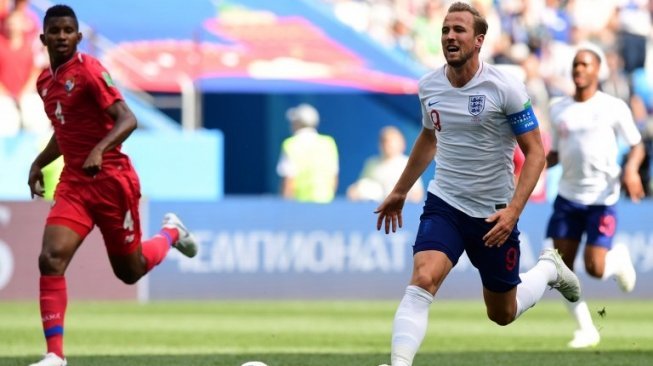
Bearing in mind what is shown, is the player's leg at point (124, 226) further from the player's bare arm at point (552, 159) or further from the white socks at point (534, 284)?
the player's bare arm at point (552, 159)

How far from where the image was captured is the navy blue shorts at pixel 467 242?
8.47 m

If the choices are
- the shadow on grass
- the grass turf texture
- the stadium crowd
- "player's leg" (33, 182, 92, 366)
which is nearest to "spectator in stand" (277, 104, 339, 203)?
the grass turf texture

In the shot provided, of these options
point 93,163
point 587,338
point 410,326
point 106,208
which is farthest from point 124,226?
point 587,338

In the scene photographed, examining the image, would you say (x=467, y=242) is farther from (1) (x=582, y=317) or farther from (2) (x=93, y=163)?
(1) (x=582, y=317)

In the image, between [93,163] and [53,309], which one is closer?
[93,163]

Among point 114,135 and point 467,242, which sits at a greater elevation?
point 114,135

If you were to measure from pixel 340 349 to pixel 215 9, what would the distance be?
13.2m

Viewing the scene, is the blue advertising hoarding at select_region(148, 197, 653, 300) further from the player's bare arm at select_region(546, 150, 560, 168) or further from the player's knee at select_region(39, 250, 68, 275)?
the player's knee at select_region(39, 250, 68, 275)

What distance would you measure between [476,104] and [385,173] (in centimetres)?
1140

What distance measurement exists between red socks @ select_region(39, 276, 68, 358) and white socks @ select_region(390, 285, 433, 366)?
2.42 m

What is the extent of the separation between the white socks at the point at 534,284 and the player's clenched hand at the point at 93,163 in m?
2.68

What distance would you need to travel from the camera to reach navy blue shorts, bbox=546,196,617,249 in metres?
12.6

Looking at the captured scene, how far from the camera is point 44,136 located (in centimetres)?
1944

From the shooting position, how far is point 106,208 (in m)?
10.1
